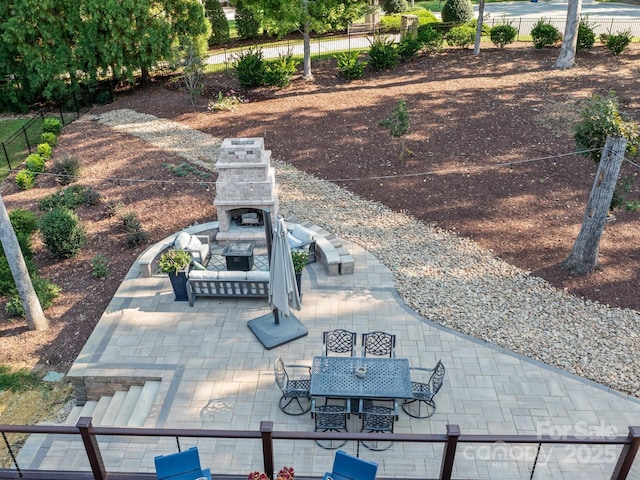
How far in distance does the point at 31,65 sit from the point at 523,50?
22.5 meters

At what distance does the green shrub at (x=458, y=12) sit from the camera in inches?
1126

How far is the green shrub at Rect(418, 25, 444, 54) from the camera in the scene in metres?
25.9

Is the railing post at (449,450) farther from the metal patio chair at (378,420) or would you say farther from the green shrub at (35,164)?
the green shrub at (35,164)

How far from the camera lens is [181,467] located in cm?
650

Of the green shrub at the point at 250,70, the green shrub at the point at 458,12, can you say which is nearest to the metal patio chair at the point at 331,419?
the green shrub at the point at 250,70

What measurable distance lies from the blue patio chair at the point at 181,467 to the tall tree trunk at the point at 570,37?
73.1 ft

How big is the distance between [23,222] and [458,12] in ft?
79.6

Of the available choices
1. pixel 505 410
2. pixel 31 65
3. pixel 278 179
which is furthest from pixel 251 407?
pixel 31 65

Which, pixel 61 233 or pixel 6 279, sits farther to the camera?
pixel 61 233

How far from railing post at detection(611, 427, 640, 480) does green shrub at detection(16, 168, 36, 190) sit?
16.7m

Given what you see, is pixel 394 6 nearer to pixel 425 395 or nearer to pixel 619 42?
pixel 619 42

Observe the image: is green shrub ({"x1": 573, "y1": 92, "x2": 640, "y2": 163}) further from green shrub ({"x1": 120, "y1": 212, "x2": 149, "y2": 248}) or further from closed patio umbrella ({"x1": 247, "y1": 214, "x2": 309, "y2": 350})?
→ green shrub ({"x1": 120, "y1": 212, "x2": 149, "y2": 248})

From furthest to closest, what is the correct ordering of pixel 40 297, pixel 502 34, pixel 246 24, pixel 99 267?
pixel 246 24 → pixel 502 34 → pixel 99 267 → pixel 40 297

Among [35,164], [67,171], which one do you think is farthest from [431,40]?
[35,164]
